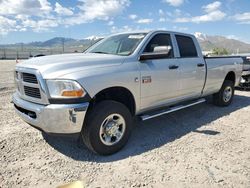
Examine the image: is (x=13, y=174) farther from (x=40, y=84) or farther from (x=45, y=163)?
(x=40, y=84)

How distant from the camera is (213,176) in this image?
3.30 meters

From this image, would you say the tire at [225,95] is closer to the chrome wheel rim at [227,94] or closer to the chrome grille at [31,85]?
the chrome wheel rim at [227,94]

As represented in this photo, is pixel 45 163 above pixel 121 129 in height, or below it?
below

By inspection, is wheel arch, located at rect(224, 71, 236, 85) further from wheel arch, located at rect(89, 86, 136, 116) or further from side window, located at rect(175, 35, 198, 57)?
wheel arch, located at rect(89, 86, 136, 116)

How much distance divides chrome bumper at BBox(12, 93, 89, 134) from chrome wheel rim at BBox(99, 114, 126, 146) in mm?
463

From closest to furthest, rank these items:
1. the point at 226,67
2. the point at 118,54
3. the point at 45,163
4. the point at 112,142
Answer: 1. the point at 45,163
2. the point at 112,142
3. the point at 118,54
4. the point at 226,67

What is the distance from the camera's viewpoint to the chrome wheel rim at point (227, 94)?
6887 millimetres

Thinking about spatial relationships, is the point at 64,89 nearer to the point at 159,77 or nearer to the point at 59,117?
the point at 59,117

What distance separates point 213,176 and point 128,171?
1.13 m

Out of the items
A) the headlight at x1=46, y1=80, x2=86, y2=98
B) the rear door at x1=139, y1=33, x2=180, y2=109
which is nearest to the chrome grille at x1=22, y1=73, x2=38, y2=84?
the headlight at x1=46, y1=80, x2=86, y2=98

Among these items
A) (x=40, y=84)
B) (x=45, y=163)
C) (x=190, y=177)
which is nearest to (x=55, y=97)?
(x=40, y=84)

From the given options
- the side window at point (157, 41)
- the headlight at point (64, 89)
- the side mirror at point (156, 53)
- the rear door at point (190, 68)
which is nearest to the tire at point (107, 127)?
the headlight at point (64, 89)

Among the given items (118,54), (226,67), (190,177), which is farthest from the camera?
(226,67)

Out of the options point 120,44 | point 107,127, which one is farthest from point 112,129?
point 120,44
